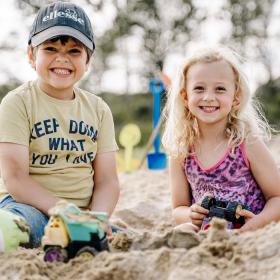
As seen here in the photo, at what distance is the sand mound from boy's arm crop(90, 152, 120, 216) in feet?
1.94

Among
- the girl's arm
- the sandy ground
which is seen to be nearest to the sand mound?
the sandy ground

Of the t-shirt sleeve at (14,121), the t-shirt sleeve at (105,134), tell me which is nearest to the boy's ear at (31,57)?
the t-shirt sleeve at (14,121)

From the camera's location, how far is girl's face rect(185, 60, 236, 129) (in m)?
2.24

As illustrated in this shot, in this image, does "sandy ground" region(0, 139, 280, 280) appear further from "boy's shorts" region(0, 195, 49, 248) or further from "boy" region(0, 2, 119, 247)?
"boy" region(0, 2, 119, 247)

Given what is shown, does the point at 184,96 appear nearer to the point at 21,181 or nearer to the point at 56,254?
the point at 21,181

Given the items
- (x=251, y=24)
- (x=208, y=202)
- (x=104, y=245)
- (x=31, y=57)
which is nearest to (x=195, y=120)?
(x=208, y=202)

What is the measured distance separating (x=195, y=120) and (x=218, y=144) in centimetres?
15

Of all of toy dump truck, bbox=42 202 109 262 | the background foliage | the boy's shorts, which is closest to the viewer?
toy dump truck, bbox=42 202 109 262

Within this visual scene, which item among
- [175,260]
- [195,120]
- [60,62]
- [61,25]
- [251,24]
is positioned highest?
[251,24]

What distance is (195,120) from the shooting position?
7.87ft

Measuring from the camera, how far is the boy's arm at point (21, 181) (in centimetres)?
208

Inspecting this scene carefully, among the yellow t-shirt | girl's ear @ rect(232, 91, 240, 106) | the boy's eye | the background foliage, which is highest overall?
the background foliage

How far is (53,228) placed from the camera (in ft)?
4.79

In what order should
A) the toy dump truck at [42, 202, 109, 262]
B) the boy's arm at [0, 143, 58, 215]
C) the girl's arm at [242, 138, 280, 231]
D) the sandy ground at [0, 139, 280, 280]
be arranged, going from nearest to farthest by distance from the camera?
1. the sandy ground at [0, 139, 280, 280]
2. the toy dump truck at [42, 202, 109, 262]
3. the boy's arm at [0, 143, 58, 215]
4. the girl's arm at [242, 138, 280, 231]
